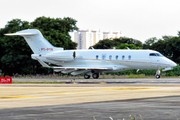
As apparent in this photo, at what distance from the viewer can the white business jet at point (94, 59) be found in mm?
43312

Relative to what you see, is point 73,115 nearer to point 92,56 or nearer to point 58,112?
point 58,112

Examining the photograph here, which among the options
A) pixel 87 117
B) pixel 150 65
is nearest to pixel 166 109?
pixel 87 117

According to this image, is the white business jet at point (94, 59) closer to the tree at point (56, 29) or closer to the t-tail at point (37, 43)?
the t-tail at point (37, 43)

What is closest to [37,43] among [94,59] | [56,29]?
[94,59]

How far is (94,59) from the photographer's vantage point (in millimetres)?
45750

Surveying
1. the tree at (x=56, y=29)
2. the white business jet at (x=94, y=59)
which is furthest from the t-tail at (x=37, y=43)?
the tree at (x=56, y=29)

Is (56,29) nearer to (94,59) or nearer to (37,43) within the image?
(37,43)

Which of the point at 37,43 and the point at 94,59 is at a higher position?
the point at 37,43

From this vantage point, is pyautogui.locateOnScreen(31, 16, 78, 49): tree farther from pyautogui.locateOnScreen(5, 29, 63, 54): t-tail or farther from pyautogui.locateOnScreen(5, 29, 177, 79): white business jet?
pyautogui.locateOnScreen(5, 29, 177, 79): white business jet

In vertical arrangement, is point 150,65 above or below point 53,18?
below

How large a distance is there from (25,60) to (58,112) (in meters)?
45.6

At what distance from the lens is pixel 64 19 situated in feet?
229

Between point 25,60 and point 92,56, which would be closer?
point 92,56

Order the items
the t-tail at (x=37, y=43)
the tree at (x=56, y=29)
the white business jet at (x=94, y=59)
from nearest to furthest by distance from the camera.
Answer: the white business jet at (x=94, y=59) → the t-tail at (x=37, y=43) → the tree at (x=56, y=29)
